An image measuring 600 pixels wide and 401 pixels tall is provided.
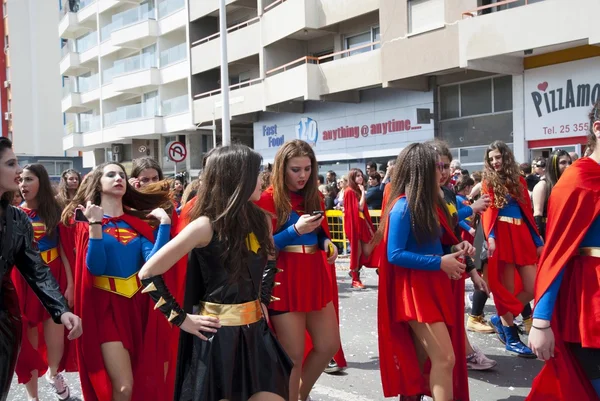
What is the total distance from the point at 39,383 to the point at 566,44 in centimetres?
1378

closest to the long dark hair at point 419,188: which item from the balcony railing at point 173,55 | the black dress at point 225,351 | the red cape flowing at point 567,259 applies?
the red cape flowing at point 567,259

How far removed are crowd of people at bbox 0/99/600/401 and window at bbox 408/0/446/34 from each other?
481 inches

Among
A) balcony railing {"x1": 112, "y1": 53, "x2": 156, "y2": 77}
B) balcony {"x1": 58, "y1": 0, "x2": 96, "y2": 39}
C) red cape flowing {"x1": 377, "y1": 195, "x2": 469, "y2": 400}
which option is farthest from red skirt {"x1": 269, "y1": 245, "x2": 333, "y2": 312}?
balcony {"x1": 58, "y1": 0, "x2": 96, "y2": 39}

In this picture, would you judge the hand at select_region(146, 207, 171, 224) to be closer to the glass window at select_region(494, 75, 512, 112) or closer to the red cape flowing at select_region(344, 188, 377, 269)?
the red cape flowing at select_region(344, 188, 377, 269)

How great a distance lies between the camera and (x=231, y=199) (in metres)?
3.08

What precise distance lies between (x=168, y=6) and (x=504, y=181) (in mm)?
30874

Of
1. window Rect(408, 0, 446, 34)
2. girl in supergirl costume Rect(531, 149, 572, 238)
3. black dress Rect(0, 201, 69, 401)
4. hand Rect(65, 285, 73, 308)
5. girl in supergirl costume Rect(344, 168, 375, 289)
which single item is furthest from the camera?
window Rect(408, 0, 446, 34)

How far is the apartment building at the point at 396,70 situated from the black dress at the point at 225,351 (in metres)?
13.4

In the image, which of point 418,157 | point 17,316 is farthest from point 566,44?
point 17,316

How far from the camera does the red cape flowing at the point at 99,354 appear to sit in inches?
157

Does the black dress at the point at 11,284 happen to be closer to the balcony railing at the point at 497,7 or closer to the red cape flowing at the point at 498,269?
the red cape flowing at the point at 498,269

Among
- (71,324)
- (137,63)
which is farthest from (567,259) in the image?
(137,63)

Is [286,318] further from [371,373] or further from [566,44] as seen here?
[566,44]

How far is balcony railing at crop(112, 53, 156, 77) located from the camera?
35594 millimetres
